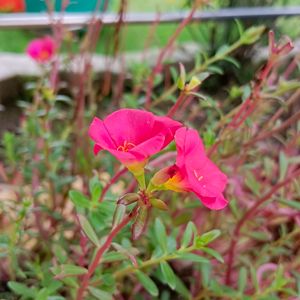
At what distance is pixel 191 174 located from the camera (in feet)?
1.32

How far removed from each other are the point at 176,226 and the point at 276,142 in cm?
72

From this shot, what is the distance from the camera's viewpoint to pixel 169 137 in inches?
16.5

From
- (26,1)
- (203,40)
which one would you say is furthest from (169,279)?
(26,1)

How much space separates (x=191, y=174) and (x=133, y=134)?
0.19 feet

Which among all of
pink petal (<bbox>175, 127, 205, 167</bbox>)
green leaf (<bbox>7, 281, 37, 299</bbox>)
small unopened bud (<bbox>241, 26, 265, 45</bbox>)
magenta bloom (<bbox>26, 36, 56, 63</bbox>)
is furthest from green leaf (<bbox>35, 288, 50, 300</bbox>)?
magenta bloom (<bbox>26, 36, 56, 63</bbox>)

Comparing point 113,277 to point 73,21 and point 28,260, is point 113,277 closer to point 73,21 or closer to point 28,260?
point 28,260

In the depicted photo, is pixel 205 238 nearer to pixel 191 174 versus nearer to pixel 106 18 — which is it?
pixel 191 174

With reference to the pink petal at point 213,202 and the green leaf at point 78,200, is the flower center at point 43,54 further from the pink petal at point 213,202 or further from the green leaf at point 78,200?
the pink petal at point 213,202

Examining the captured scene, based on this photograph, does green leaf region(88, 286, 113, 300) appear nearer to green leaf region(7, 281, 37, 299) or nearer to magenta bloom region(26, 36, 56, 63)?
green leaf region(7, 281, 37, 299)

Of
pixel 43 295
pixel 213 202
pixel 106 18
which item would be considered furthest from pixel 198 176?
pixel 106 18

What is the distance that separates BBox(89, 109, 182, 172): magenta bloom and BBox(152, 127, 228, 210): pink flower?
0.05ft

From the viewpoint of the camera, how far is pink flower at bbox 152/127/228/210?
405 mm

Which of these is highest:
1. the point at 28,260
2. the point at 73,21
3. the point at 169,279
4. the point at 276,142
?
the point at 73,21

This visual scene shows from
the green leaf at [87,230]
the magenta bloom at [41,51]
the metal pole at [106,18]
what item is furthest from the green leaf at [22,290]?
the magenta bloom at [41,51]
